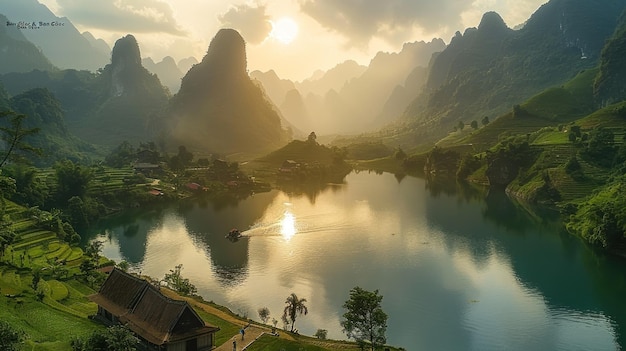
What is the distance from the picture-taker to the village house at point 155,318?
102 ft

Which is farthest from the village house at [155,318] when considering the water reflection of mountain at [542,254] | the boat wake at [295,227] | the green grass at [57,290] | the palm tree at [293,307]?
the boat wake at [295,227]

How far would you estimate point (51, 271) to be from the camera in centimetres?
4816

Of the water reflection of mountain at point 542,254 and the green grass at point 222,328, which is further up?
the water reflection of mountain at point 542,254

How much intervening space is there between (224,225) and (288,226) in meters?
13.5

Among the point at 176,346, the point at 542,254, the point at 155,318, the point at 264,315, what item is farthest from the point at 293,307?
the point at 542,254

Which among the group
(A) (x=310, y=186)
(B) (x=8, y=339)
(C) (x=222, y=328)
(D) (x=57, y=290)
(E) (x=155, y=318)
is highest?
(A) (x=310, y=186)

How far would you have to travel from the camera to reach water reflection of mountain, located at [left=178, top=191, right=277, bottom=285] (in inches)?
2520

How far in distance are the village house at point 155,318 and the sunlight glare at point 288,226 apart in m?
43.9

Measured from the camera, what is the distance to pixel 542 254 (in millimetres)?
71312

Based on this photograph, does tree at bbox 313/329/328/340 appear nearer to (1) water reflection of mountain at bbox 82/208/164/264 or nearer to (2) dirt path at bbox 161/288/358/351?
(2) dirt path at bbox 161/288/358/351

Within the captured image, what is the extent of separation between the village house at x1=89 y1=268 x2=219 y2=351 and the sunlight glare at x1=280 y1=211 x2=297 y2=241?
144 ft

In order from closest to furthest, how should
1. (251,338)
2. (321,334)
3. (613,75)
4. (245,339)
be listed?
1. (245,339)
2. (251,338)
3. (321,334)
4. (613,75)

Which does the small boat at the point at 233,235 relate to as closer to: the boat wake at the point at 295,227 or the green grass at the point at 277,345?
the boat wake at the point at 295,227

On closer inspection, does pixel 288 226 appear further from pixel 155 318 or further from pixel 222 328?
pixel 155 318
